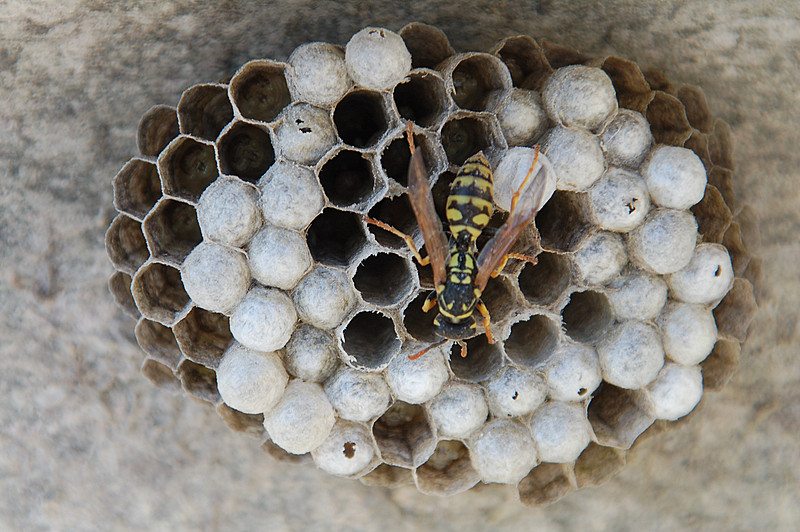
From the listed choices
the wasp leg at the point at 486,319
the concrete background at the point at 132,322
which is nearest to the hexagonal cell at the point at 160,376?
the concrete background at the point at 132,322

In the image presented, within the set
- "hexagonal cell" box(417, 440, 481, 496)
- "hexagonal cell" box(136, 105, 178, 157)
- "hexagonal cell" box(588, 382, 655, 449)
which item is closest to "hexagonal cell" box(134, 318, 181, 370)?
"hexagonal cell" box(136, 105, 178, 157)

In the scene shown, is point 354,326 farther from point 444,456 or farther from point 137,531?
point 137,531

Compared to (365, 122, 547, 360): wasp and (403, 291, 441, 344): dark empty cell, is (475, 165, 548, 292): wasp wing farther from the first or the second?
(403, 291, 441, 344): dark empty cell

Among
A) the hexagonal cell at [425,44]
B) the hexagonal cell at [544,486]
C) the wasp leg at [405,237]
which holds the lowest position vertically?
the hexagonal cell at [544,486]

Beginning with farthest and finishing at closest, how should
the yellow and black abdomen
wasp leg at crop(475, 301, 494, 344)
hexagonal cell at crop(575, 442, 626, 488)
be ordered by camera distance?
hexagonal cell at crop(575, 442, 626, 488)
wasp leg at crop(475, 301, 494, 344)
the yellow and black abdomen

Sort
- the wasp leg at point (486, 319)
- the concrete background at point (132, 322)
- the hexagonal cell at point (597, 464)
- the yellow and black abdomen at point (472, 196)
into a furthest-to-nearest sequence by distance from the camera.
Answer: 1. the hexagonal cell at point (597, 464)
2. the concrete background at point (132, 322)
3. the wasp leg at point (486, 319)
4. the yellow and black abdomen at point (472, 196)

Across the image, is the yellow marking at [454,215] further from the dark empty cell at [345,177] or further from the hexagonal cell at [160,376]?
the hexagonal cell at [160,376]

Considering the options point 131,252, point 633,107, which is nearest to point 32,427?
point 131,252
